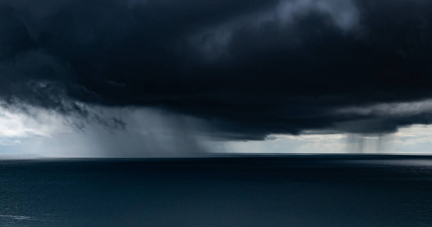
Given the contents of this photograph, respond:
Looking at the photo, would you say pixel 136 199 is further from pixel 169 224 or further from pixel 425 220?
pixel 425 220

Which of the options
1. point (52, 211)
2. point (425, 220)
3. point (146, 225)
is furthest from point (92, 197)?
point (425, 220)

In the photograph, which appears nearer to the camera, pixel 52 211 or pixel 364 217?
pixel 364 217

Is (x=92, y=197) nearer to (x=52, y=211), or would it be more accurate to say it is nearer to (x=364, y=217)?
(x=52, y=211)

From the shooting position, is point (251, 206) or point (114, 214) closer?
point (114, 214)

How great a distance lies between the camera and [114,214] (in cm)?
5181

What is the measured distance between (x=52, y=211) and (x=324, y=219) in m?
38.9

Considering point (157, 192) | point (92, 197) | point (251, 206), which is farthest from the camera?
point (157, 192)

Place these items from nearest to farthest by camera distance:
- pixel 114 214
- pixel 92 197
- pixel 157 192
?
pixel 114 214, pixel 92 197, pixel 157 192

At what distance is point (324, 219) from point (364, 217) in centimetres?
626

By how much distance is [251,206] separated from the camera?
58.6 m

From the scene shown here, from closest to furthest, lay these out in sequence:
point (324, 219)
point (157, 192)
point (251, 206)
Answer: point (324, 219) < point (251, 206) < point (157, 192)

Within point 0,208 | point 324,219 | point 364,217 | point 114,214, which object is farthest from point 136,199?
point 364,217

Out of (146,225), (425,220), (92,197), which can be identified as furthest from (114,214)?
(425,220)

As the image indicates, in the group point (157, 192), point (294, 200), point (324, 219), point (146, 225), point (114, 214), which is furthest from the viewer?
point (157, 192)
